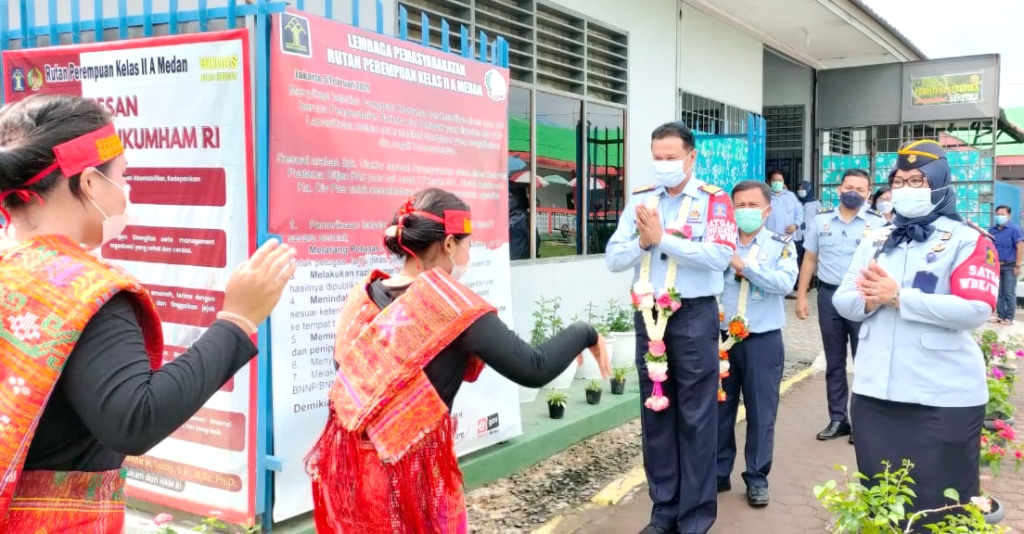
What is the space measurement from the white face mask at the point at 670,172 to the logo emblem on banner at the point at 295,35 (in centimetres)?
174

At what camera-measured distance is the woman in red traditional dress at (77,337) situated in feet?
4.51

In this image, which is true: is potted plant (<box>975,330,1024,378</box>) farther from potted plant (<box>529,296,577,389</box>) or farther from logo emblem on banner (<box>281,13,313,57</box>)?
logo emblem on banner (<box>281,13,313,57</box>)

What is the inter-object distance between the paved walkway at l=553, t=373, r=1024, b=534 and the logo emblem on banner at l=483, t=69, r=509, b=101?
242 cm

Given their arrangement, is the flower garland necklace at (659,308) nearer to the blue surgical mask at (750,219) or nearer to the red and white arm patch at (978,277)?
the blue surgical mask at (750,219)

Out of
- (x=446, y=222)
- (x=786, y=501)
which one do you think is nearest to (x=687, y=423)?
(x=786, y=501)

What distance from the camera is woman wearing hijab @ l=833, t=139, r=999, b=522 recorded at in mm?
2926

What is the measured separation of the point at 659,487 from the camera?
3.94 meters

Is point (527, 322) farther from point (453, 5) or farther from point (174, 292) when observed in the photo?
point (174, 292)

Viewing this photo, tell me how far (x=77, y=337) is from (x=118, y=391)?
4.6 inches

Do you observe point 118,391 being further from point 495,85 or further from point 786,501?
point 786,501

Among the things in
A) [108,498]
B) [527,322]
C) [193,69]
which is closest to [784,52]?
[527,322]

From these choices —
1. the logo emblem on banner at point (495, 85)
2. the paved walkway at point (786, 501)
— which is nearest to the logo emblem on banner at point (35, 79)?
the logo emblem on banner at point (495, 85)

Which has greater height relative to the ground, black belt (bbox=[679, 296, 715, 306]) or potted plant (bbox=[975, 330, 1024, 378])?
black belt (bbox=[679, 296, 715, 306])

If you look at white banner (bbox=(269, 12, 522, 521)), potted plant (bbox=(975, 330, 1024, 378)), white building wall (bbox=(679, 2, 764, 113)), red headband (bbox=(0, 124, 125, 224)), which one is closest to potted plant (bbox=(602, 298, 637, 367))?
potted plant (bbox=(975, 330, 1024, 378))
